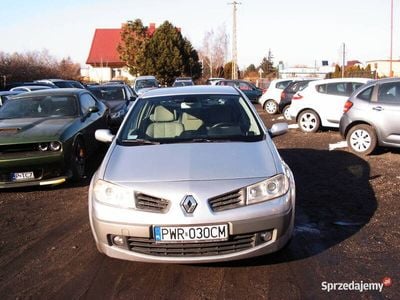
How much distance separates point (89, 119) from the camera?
9016mm

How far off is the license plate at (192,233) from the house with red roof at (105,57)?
2627 inches

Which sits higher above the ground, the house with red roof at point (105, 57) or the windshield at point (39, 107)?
the house with red roof at point (105, 57)

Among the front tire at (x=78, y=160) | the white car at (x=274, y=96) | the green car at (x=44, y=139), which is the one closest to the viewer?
the green car at (x=44, y=139)

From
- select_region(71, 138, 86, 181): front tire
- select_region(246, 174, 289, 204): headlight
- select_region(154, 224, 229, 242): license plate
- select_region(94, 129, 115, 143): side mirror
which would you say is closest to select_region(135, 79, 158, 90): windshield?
select_region(71, 138, 86, 181): front tire

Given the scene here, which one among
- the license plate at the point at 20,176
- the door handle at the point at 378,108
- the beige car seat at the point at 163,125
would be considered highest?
the beige car seat at the point at 163,125

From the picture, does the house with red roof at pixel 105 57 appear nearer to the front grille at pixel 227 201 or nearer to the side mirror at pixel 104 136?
the side mirror at pixel 104 136

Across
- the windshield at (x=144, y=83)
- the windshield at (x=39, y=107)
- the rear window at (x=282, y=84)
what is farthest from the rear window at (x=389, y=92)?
the windshield at (x=144, y=83)

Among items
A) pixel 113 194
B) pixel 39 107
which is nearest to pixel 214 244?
pixel 113 194

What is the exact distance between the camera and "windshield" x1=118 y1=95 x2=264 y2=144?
5023mm

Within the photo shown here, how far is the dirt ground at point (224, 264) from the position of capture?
3859 millimetres

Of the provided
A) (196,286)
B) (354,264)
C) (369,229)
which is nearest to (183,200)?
(196,286)

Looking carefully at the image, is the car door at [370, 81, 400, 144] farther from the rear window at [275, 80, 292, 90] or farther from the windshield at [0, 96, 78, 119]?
the rear window at [275, 80, 292, 90]

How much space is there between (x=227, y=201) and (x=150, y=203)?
0.62 meters

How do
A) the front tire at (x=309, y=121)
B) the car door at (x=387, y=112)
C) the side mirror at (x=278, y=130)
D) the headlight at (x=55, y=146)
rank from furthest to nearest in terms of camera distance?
the front tire at (x=309, y=121)
the car door at (x=387, y=112)
the headlight at (x=55, y=146)
the side mirror at (x=278, y=130)
